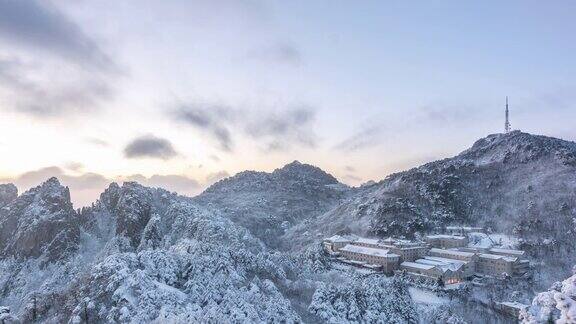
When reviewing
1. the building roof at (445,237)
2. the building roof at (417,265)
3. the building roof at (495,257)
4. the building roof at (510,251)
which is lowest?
the building roof at (417,265)

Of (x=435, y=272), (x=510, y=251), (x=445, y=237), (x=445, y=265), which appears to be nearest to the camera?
(x=435, y=272)

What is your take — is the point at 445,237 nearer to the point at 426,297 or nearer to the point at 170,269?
the point at 426,297

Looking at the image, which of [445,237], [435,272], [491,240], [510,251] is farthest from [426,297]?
[491,240]

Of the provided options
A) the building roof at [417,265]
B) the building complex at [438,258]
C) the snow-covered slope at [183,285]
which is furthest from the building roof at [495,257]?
the snow-covered slope at [183,285]

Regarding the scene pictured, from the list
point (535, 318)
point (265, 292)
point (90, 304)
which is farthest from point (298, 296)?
point (535, 318)

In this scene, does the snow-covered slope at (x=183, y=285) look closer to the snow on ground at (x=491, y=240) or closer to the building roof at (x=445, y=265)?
the building roof at (x=445, y=265)

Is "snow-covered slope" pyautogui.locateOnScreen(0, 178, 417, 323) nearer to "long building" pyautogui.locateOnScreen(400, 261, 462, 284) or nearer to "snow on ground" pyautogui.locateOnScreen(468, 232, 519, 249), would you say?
"long building" pyautogui.locateOnScreen(400, 261, 462, 284)

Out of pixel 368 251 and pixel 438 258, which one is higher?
pixel 368 251

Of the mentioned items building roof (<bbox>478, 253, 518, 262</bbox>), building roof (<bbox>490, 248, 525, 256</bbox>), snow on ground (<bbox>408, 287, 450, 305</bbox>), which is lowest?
snow on ground (<bbox>408, 287, 450, 305</bbox>)

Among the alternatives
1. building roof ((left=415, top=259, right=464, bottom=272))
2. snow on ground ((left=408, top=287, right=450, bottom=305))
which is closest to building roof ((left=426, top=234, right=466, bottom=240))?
building roof ((left=415, top=259, right=464, bottom=272))
